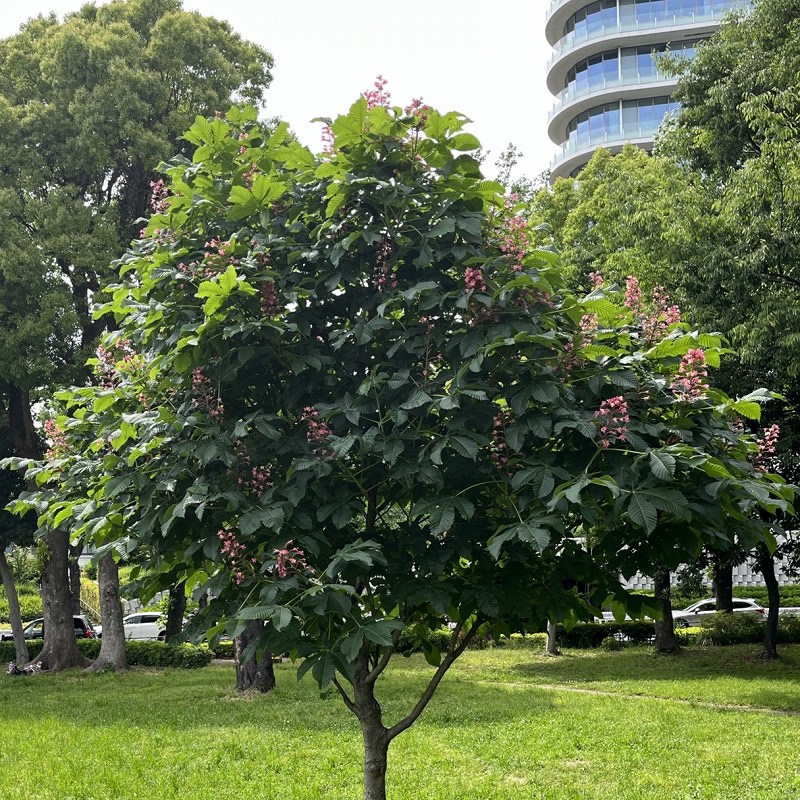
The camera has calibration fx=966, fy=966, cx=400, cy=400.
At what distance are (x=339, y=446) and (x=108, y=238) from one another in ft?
59.2

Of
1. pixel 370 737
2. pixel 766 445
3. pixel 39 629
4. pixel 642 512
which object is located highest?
pixel 766 445

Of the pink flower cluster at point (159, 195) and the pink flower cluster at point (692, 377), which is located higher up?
the pink flower cluster at point (159, 195)

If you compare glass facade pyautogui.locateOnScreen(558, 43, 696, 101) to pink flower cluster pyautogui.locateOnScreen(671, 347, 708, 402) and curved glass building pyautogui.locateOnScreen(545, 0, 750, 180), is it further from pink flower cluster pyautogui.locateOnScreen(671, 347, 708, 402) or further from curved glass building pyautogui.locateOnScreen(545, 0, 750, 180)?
pink flower cluster pyautogui.locateOnScreen(671, 347, 708, 402)

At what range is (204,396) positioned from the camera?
489 centimetres

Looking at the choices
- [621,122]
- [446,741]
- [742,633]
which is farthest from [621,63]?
[446,741]

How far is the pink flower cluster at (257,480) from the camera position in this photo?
476cm

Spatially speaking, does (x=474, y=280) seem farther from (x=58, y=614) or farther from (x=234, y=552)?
(x=58, y=614)

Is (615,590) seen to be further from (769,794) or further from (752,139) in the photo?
(752,139)

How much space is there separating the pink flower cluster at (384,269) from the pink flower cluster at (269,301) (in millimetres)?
553

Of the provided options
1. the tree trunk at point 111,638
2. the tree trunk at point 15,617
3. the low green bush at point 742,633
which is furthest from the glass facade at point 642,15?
the tree trunk at point 15,617

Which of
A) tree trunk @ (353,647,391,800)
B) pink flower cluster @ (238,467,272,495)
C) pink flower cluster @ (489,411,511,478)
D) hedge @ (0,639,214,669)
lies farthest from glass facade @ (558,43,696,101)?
pink flower cluster @ (238,467,272,495)

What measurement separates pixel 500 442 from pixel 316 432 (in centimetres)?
90

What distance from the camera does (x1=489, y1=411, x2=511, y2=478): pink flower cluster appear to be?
4.65m

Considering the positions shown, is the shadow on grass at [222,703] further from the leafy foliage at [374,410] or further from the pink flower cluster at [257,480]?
the pink flower cluster at [257,480]
